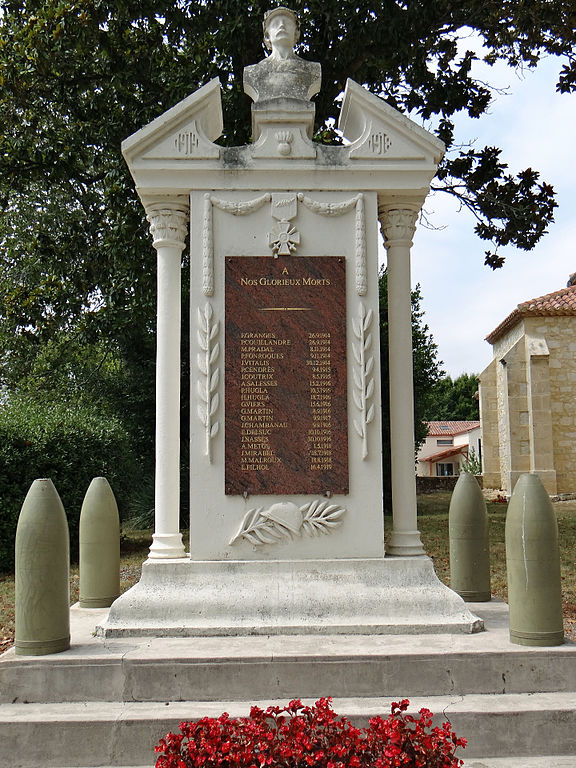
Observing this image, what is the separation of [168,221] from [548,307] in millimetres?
22639

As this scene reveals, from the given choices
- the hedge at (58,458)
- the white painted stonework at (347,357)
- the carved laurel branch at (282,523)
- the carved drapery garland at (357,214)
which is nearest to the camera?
the white painted stonework at (347,357)

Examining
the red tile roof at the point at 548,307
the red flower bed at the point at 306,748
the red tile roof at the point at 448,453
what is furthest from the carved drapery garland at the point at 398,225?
the red tile roof at the point at 448,453

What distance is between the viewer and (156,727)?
4.34m

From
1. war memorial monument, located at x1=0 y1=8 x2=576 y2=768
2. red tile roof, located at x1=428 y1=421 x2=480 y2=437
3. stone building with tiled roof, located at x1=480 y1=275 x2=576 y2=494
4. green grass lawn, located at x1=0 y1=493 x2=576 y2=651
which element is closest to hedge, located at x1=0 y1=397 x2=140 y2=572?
green grass lawn, located at x1=0 y1=493 x2=576 y2=651

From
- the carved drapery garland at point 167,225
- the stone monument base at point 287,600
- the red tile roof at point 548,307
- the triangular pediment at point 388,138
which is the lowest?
the stone monument base at point 287,600

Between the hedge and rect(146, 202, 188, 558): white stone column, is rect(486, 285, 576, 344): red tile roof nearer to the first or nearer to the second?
the hedge

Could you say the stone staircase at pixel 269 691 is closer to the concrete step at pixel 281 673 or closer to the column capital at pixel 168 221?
A: the concrete step at pixel 281 673

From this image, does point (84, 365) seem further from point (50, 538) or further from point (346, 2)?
point (50, 538)

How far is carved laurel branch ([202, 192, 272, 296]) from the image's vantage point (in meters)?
5.85

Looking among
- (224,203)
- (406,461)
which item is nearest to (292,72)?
(224,203)

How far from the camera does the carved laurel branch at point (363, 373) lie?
5.80 m

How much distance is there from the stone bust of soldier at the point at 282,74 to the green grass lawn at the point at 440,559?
18.8 feet

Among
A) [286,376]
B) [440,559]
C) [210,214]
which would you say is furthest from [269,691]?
[440,559]

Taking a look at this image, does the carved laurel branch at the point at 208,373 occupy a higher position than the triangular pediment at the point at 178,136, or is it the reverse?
the triangular pediment at the point at 178,136
